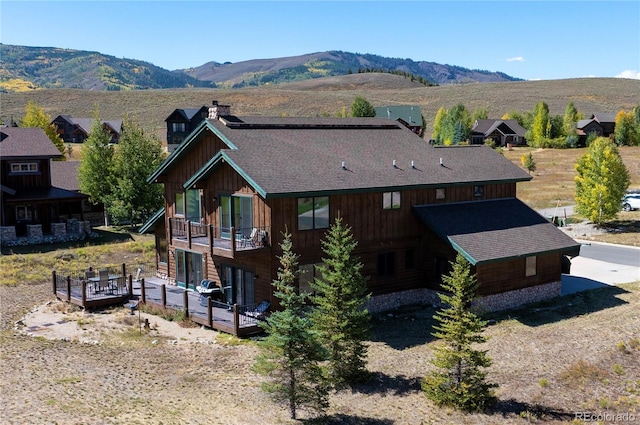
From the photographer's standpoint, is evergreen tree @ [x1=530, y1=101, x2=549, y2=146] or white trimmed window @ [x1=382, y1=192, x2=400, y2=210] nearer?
white trimmed window @ [x1=382, y1=192, x2=400, y2=210]

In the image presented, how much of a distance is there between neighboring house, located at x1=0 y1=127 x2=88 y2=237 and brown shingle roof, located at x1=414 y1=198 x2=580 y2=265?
27.5 m

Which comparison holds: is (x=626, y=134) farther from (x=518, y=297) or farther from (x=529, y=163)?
(x=518, y=297)

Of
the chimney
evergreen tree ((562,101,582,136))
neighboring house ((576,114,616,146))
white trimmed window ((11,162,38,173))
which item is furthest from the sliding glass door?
neighboring house ((576,114,616,146))

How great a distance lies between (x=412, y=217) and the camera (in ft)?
85.4

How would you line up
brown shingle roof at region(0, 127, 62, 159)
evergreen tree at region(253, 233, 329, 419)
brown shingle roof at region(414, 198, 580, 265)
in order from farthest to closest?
brown shingle roof at region(0, 127, 62, 159), brown shingle roof at region(414, 198, 580, 265), evergreen tree at region(253, 233, 329, 419)

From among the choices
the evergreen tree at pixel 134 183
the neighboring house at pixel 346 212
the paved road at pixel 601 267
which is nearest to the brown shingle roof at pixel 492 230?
the neighboring house at pixel 346 212

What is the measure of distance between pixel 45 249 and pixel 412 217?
24244mm

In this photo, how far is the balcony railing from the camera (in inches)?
887

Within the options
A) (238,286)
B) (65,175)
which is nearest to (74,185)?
(65,175)

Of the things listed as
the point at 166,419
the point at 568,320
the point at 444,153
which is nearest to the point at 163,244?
the point at 444,153

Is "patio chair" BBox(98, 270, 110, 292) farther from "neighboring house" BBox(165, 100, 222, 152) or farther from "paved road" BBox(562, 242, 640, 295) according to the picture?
"neighboring house" BBox(165, 100, 222, 152)

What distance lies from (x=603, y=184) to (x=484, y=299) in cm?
2539

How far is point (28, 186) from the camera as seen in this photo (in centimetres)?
4259

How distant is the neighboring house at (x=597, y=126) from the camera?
110800mm
